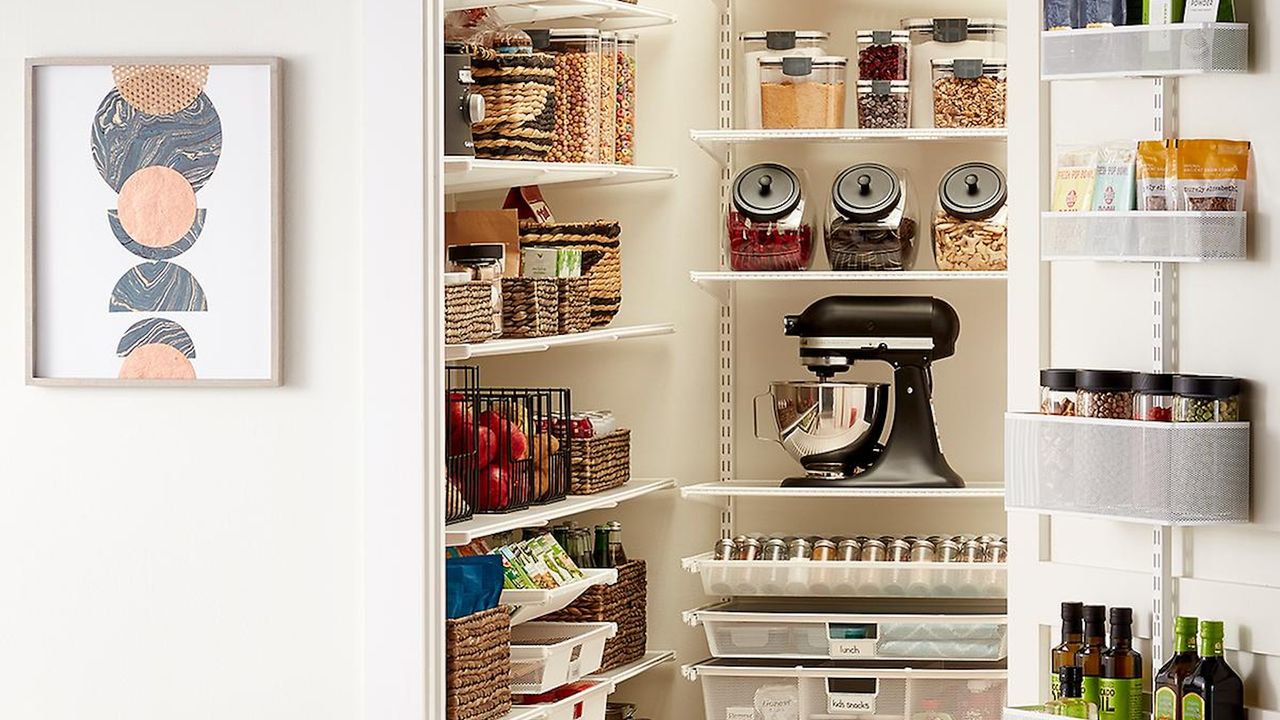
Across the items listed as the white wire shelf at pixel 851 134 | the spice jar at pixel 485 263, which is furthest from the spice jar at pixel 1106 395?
the white wire shelf at pixel 851 134

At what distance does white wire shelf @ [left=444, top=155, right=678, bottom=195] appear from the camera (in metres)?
3.18

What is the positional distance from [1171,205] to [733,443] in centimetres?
200

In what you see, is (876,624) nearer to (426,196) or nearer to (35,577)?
(426,196)

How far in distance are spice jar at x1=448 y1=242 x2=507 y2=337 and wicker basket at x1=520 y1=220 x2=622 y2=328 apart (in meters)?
0.36

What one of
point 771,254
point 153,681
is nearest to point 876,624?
point 771,254

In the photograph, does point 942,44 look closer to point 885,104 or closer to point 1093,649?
point 885,104

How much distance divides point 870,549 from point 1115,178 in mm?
1597

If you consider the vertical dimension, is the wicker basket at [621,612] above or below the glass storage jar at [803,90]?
below

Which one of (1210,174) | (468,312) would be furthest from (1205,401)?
(468,312)

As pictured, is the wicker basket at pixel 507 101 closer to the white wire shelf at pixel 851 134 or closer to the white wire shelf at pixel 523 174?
the white wire shelf at pixel 523 174

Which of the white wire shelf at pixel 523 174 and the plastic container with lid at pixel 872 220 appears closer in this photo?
the white wire shelf at pixel 523 174

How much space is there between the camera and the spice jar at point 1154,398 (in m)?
2.38

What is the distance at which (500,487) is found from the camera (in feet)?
11.2

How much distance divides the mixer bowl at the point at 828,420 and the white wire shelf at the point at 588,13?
968 mm
